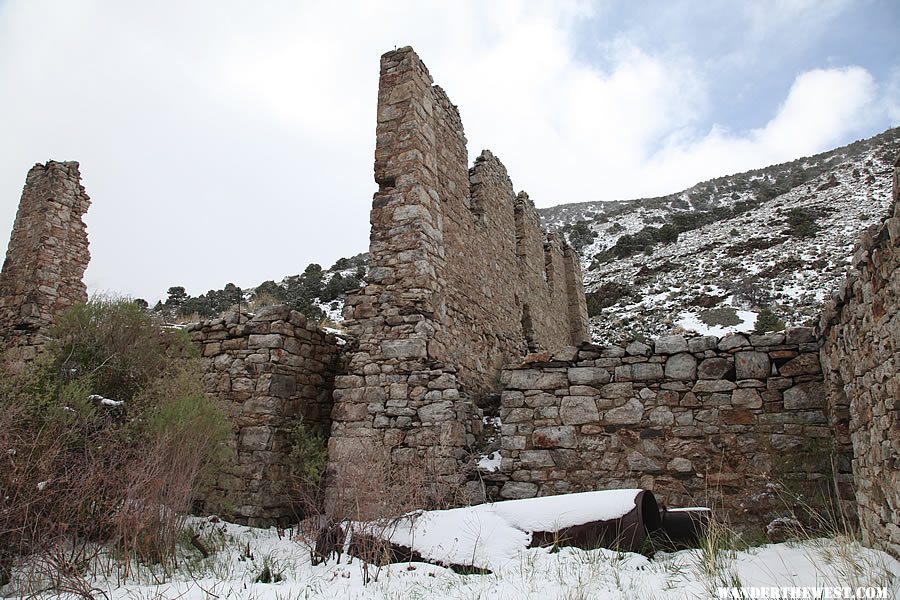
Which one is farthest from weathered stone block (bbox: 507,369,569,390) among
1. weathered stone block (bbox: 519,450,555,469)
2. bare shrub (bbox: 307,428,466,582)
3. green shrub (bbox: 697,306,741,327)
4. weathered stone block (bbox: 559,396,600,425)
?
green shrub (bbox: 697,306,741,327)

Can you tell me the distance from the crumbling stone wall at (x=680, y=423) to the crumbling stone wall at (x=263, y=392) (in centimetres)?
260

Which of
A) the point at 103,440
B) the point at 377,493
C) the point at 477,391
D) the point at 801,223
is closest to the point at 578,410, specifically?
the point at 477,391

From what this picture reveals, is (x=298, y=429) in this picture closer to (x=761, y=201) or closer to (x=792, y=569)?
(x=792, y=569)

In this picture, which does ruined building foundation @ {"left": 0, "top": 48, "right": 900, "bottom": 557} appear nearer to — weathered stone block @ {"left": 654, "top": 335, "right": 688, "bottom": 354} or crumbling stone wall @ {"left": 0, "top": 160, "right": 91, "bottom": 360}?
weathered stone block @ {"left": 654, "top": 335, "right": 688, "bottom": 354}

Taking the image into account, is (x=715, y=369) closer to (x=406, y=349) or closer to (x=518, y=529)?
(x=518, y=529)

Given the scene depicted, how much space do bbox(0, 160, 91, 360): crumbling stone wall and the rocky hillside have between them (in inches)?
548

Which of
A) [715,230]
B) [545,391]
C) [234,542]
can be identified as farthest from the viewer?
[715,230]

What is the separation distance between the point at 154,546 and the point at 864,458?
19.7ft

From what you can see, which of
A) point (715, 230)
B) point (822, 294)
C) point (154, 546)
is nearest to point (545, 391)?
point (154, 546)

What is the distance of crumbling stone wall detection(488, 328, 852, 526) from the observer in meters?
6.07

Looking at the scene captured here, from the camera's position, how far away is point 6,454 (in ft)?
14.4

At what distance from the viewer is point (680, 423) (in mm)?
6523

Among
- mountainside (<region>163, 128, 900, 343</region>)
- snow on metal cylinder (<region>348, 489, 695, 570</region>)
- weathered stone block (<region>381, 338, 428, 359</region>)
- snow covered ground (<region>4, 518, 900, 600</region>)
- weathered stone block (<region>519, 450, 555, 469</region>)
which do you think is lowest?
snow covered ground (<region>4, 518, 900, 600</region>)

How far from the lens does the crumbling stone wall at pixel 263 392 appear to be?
22.7ft
